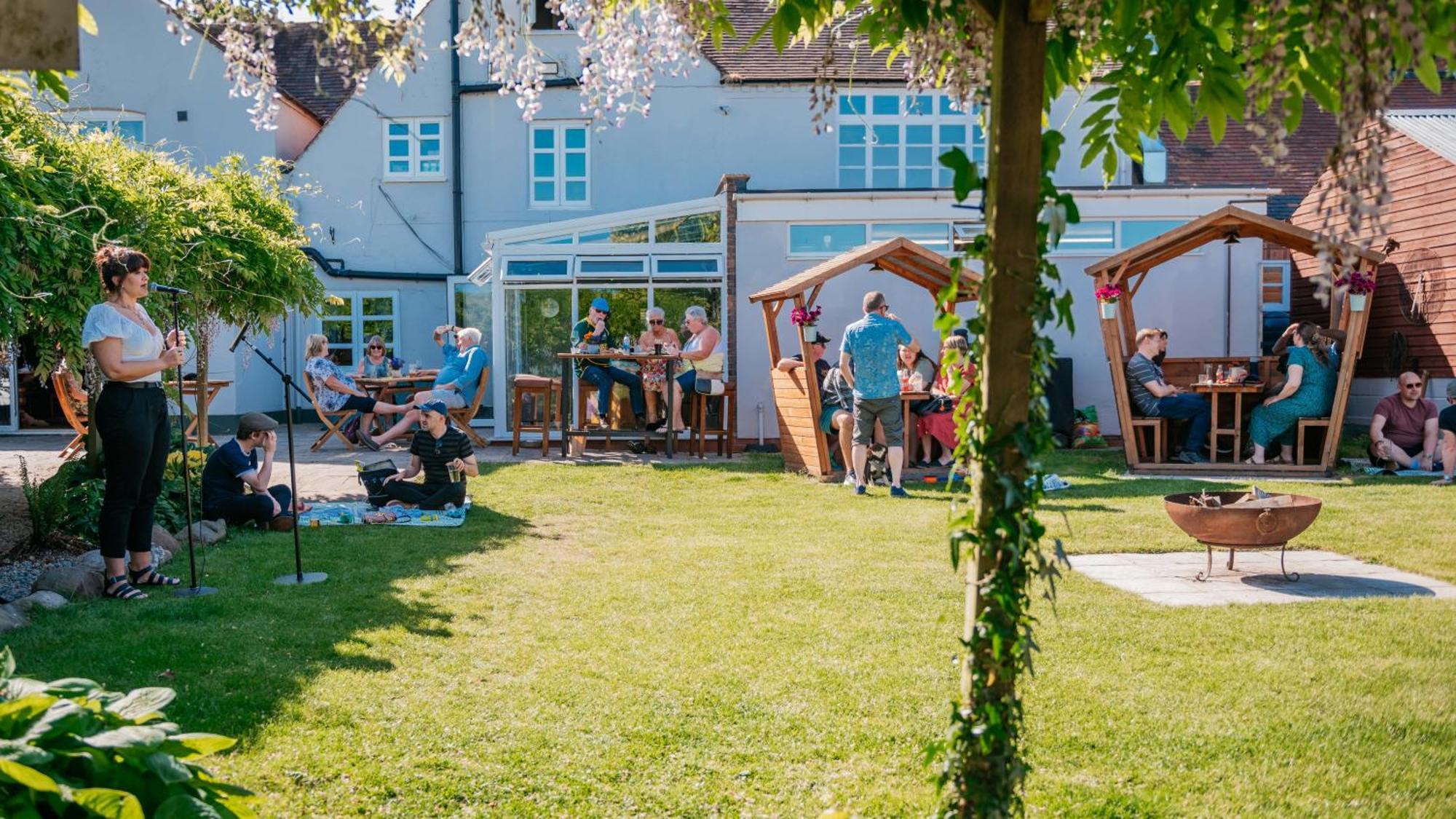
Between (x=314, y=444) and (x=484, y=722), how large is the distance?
38.3 ft

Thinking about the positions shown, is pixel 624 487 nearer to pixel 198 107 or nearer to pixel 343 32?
pixel 343 32

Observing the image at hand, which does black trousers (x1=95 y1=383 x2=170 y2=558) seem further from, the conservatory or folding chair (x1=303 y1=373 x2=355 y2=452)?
the conservatory

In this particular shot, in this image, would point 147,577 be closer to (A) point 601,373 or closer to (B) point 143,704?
(B) point 143,704

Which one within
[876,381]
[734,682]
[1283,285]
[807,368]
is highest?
[1283,285]

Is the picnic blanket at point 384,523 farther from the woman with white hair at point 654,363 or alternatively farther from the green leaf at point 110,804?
the green leaf at point 110,804

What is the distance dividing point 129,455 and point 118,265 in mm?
959

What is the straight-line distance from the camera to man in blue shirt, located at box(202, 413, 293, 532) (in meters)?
8.59

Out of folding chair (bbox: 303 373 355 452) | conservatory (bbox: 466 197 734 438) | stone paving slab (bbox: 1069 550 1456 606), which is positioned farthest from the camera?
conservatory (bbox: 466 197 734 438)

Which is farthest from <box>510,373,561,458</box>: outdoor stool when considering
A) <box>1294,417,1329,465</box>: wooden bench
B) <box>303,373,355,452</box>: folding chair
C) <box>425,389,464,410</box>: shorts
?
<box>1294,417,1329,465</box>: wooden bench

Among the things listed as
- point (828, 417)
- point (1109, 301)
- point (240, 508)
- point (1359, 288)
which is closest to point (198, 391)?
point (240, 508)

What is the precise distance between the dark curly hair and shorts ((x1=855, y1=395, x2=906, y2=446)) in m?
6.50

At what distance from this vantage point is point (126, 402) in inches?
235

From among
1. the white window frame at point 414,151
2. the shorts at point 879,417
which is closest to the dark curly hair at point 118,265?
the shorts at point 879,417

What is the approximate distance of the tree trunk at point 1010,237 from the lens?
2.39 m
